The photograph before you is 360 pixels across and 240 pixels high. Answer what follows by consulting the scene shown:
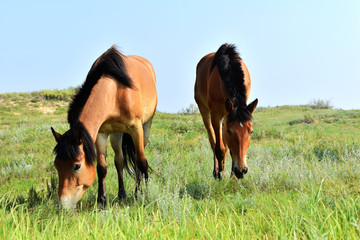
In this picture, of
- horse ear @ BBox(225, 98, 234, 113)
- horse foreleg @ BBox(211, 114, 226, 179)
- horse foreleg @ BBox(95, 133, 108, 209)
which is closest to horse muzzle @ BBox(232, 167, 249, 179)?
horse ear @ BBox(225, 98, 234, 113)

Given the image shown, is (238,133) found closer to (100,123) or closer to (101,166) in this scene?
(100,123)

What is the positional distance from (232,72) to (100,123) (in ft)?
7.39

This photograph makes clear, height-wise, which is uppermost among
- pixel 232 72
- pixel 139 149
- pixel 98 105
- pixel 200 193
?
pixel 232 72

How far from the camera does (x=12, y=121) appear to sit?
15516mm

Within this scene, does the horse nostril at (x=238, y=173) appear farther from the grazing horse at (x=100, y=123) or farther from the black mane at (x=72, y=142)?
the black mane at (x=72, y=142)

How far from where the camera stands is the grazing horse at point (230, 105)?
4.13m

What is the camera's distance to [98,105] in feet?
12.8

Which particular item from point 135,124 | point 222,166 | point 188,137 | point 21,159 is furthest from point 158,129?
point 135,124

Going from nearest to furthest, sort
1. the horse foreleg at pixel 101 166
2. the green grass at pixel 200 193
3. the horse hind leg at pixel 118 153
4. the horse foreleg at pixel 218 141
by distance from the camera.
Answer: the green grass at pixel 200 193 < the horse foreleg at pixel 101 166 < the horse hind leg at pixel 118 153 < the horse foreleg at pixel 218 141

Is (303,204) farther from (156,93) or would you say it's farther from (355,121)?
(355,121)

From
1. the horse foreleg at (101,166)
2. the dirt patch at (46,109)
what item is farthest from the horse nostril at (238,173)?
the dirt patch at (46,109)

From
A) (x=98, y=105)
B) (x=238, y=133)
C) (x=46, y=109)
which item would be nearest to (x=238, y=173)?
(x=238, y=133)

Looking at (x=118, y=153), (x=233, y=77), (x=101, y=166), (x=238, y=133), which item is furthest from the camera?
(x=118, y=153)

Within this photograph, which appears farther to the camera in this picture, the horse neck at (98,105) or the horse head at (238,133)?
the horse head at (238,133)
